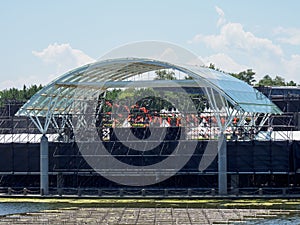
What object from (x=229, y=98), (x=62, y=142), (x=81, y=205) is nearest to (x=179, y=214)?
(x=81, y=205)

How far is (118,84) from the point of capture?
7931 centimetres

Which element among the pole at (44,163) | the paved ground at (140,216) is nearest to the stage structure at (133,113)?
the pole at (44,163)

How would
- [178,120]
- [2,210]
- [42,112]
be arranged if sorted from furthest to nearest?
[178,120]
[42,112]
[2,210]

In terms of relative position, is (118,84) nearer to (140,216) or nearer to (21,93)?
(140,216)

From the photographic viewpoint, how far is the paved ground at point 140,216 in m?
48.5

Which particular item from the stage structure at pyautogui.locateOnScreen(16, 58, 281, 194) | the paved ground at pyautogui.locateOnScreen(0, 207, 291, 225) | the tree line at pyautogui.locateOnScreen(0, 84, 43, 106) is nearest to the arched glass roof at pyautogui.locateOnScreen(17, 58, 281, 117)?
the stage structure at pyautogui.locateOnScreen(16, 58, 281, 194)

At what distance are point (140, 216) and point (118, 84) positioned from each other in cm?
2993

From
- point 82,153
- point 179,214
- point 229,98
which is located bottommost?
point 179,214

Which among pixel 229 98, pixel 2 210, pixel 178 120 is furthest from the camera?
pixel 178 120

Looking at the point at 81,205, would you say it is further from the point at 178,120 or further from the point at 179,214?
the point at 178,120

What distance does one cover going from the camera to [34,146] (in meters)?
71.6

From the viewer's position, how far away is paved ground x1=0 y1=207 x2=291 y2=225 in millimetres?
48469

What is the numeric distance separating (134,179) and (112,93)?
82.0m

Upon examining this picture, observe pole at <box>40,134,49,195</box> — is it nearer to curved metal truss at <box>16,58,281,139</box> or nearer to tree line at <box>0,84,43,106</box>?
curved metal truss at <box>16,58,281,139</box>
